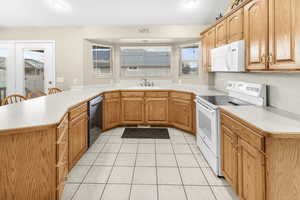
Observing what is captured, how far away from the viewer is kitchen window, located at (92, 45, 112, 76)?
510cm

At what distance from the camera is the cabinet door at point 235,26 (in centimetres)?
259

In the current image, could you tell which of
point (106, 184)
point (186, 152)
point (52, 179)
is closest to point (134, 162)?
point (106, 184)

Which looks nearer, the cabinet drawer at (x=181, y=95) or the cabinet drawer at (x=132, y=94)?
the cabinet drawer at (x=181, y=95)

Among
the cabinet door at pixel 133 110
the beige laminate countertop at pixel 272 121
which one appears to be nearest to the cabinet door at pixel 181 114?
the cabinet door at pixel 133 110

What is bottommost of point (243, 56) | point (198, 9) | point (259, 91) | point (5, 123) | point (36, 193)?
point (36, 193)

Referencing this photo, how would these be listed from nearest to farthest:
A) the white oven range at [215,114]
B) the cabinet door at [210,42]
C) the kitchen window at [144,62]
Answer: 1. the white oven range at [215,114]
2. the cabinet door at [210,42]
3. the kitchen window at [144,62]

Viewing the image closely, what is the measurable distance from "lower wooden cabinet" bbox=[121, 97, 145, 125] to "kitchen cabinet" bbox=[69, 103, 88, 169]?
1.55 m

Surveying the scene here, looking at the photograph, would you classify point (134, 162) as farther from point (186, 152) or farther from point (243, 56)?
point (243, 56)

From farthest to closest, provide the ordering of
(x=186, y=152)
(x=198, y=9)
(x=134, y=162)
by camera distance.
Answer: (x=198, y=9) < (x=186, y=152) < (x=134, y=162)

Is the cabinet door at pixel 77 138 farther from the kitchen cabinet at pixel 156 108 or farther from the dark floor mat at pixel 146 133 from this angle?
the kitchen cabinet at pixel 156 108

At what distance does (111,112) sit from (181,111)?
4.90 feet

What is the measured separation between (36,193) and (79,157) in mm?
1329

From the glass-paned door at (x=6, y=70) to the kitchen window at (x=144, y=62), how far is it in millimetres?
2536

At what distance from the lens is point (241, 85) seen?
2.87 metres
